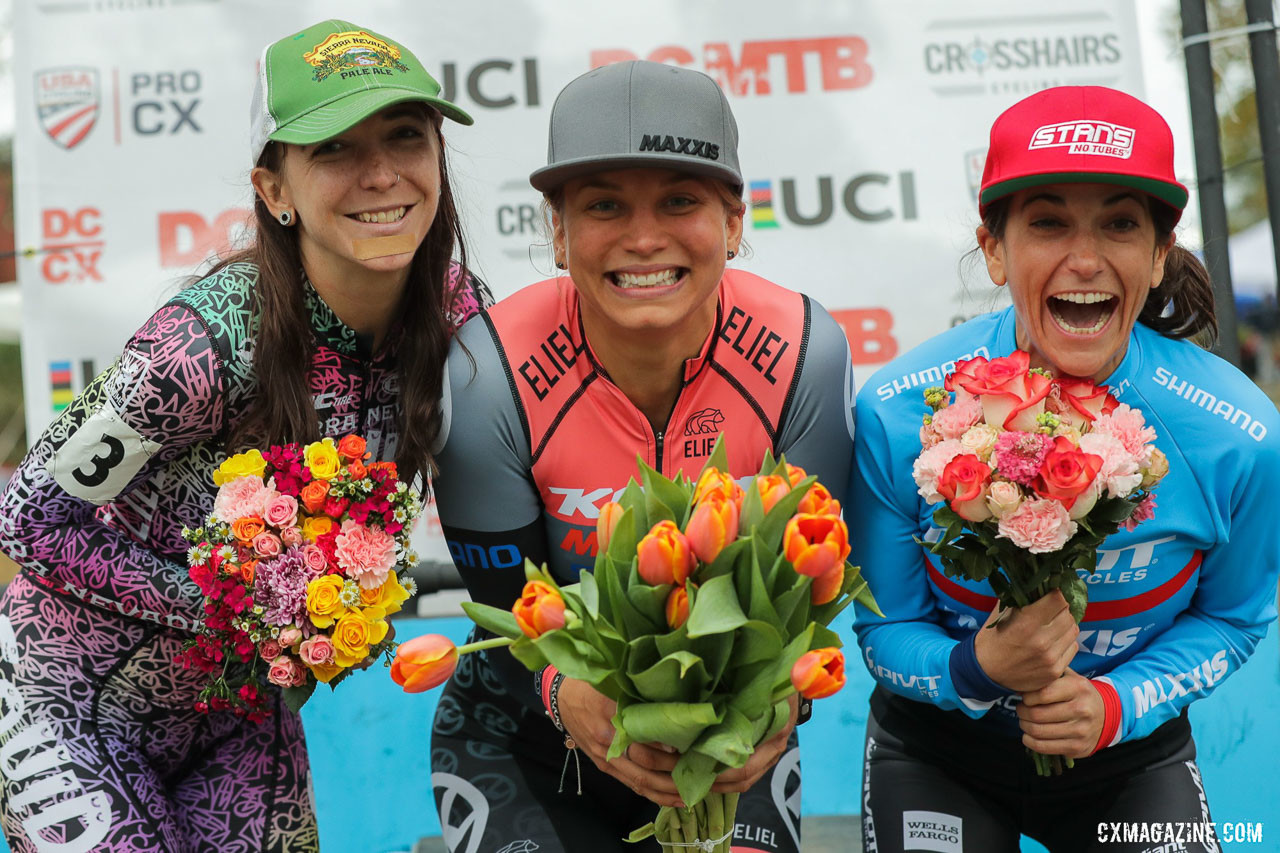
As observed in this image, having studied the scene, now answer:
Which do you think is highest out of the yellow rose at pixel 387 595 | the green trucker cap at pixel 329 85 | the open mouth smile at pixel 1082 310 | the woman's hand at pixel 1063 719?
the green trucker cap at pixel 329 85

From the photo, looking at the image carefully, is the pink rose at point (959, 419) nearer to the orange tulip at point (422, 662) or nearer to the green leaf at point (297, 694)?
the orange tulip at point (422, 662)

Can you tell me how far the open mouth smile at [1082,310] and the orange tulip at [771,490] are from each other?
2.90ft

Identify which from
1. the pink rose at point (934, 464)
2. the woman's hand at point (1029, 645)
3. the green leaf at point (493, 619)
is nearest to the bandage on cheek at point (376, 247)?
the green leaf at point (493, 619)

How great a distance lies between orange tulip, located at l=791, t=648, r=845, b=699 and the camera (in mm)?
1657

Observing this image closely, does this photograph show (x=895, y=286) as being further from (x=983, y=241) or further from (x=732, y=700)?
(x=732, y=700)

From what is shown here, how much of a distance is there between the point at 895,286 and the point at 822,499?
3.08m

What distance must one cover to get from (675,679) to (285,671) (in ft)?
2.60

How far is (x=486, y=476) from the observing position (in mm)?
2420

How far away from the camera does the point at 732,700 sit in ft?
5.93

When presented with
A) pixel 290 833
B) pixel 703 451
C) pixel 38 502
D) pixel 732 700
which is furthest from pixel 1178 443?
pixel 38 502

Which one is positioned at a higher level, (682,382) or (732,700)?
(682,382)

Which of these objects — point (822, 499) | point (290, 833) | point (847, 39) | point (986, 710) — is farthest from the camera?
point (847, 39)

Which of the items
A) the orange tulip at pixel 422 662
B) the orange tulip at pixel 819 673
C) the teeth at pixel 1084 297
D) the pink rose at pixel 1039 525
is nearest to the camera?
the orange tulip at pixel 819 673

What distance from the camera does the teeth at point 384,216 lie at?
247 centimetres
